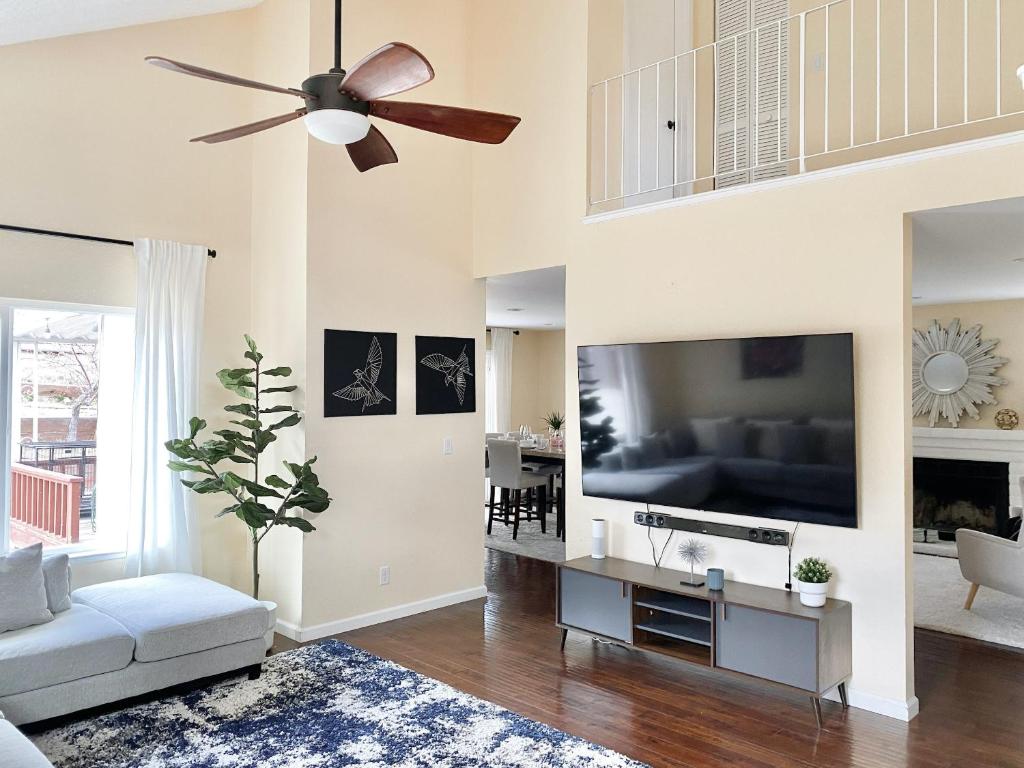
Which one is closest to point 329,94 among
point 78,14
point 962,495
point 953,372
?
point 78,14

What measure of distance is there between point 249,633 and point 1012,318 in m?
6.93

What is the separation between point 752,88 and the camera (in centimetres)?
552

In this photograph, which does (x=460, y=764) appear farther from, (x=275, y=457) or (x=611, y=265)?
(x=611, y=265)

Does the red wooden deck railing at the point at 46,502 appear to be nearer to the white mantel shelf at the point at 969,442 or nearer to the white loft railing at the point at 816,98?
the white loft railing at the point at 816,98

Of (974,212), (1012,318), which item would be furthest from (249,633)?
(1012,318)

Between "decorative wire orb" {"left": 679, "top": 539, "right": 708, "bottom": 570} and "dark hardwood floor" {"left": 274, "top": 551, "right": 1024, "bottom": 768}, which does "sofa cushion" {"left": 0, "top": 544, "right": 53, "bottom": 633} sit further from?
"decorative wire orb" {"left": 679, "top": 539, "right": 708, "bottom": 570}

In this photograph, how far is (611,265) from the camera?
4.81 meters

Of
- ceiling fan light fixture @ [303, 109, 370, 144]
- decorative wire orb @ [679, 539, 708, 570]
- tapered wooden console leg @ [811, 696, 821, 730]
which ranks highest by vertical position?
ceiling fan light fixture @ [303, 109, 370, 144]

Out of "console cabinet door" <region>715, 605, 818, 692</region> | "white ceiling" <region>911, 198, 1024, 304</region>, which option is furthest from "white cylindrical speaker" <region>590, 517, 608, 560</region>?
"white ceiling" <region>911, 198, 1024, 304</region>

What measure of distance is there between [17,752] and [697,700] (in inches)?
115

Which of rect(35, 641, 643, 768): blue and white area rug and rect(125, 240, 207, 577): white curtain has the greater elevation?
rect(125, 240, 207, 577): white curtain

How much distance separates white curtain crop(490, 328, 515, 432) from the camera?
447 inches

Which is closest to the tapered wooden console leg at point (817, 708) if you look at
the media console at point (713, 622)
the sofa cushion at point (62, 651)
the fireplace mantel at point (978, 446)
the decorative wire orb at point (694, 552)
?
the media console at point (713, 622)

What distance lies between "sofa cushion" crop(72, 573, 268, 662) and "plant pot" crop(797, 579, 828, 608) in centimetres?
278
